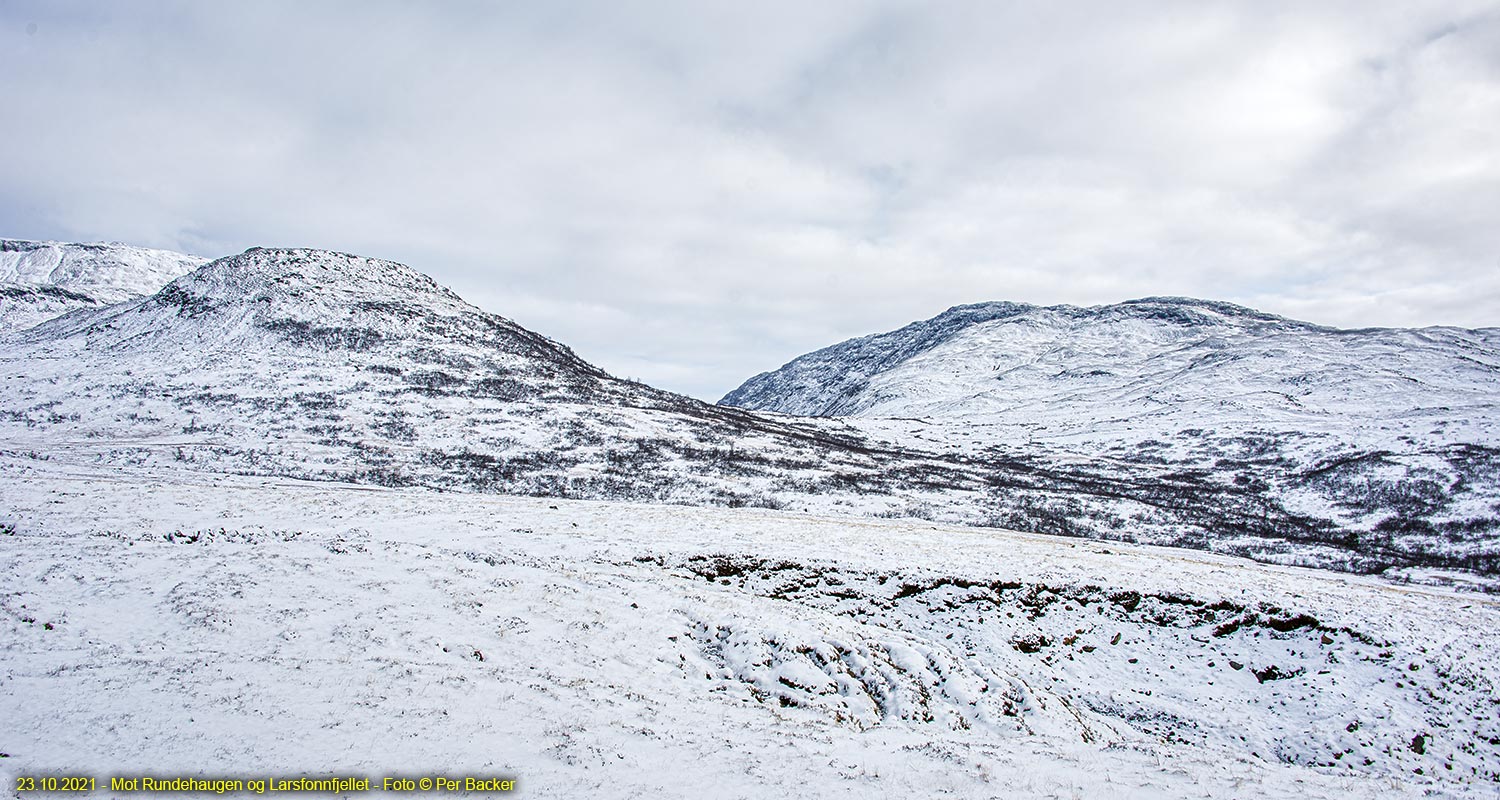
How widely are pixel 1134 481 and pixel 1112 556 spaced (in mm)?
33856

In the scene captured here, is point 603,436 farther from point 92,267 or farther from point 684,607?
point 92,267

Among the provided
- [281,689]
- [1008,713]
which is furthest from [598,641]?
[1008,713]

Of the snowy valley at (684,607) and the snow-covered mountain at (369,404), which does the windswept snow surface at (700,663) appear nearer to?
the snowy valley at (684,607)

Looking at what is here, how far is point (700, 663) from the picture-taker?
45.3 feet

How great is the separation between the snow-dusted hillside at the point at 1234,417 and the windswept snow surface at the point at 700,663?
18.9m

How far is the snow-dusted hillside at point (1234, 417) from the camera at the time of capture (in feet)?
135

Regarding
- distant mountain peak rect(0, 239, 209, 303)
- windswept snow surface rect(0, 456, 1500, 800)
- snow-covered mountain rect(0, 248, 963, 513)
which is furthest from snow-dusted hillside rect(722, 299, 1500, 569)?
distant mountain peak rect(0, 239, 209, 303)

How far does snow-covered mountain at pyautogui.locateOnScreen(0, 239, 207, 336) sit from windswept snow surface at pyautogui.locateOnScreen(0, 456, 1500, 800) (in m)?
121

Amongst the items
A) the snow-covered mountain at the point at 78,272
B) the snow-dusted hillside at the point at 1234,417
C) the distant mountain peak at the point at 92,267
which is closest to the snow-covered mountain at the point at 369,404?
the snow-dusted hillside at the point at 1234,417

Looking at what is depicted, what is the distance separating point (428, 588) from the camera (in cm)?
1562

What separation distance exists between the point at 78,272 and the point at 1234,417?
220260mm

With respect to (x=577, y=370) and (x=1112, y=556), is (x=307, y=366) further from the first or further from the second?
(x=1112, y=556)

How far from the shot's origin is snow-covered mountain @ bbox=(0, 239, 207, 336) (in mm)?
102438

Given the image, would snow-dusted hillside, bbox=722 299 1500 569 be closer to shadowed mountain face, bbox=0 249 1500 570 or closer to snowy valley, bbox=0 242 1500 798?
shadowed mountain face, bbox=0 249 1500 570
